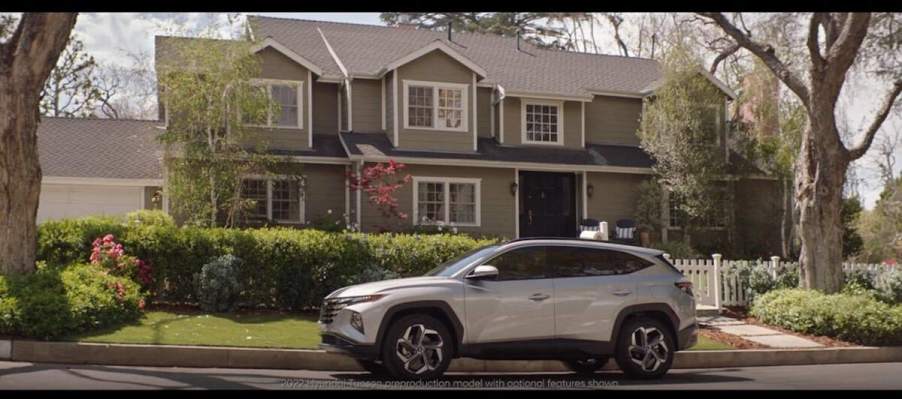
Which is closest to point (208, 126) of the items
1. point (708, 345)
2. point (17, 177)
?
point (17, 177)

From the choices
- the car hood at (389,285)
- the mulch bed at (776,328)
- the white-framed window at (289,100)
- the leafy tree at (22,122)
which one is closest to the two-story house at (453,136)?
the white-framed window at (289,100)

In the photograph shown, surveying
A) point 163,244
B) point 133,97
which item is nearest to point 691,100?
point 163,244

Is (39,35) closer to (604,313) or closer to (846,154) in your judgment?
(604,313)

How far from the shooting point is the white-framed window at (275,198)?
23.6 meters

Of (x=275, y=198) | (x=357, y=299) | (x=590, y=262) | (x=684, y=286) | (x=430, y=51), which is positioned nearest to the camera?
(x=357, y=299)

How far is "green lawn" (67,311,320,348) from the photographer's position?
12.8 m

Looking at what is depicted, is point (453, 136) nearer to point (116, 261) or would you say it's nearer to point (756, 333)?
point (756, 333)

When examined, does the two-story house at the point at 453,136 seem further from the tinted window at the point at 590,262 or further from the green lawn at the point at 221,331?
the tinted window at the point at 590,262

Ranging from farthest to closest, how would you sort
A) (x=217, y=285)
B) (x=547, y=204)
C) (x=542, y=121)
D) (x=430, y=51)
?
1. (x=542, y=121)
2. (x=547, y=204)
3. (x=430, y=51)
4. (x=217, y=285)

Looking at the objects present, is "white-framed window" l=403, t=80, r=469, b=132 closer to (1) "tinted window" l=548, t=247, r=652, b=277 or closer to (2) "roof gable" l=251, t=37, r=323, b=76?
(2) "roof gable" l=251, t=37, r=323, b=76

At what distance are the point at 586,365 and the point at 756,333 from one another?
18.7ft

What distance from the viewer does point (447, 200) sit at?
25.0 metres

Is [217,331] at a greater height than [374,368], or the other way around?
[217,331]

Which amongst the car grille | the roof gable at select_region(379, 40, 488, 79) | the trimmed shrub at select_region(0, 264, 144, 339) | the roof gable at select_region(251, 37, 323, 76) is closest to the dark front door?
the roof gable at select_region(379, 40, 488, 79)
